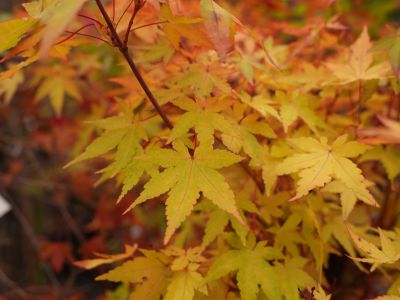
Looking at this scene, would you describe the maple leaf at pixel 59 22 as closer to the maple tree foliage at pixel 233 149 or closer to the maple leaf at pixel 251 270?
the maple tree foliage at pixel 233 149

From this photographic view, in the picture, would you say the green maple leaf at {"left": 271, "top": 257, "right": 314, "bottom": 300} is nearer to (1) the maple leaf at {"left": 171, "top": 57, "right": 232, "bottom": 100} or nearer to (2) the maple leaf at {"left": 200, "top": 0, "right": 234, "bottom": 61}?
(1) the maple leaf at {"left": 171, "top": 57, "right": 232, "bottom": 100}

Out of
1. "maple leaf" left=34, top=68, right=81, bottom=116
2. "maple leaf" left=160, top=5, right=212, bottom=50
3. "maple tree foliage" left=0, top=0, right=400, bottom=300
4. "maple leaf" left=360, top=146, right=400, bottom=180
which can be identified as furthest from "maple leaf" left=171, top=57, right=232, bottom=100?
"maple leaf" left=34, top=68, right=81, bottom=116

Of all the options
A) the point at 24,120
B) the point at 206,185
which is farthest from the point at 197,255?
the point at 24,120

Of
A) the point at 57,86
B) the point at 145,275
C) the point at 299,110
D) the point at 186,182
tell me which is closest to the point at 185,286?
the point at 145,275

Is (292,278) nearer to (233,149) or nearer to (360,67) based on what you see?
(233,149)

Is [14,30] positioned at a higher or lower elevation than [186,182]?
higher

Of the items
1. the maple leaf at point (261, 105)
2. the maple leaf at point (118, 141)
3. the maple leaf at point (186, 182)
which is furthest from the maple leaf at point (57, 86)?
the maple leaf at point (186, 182)
